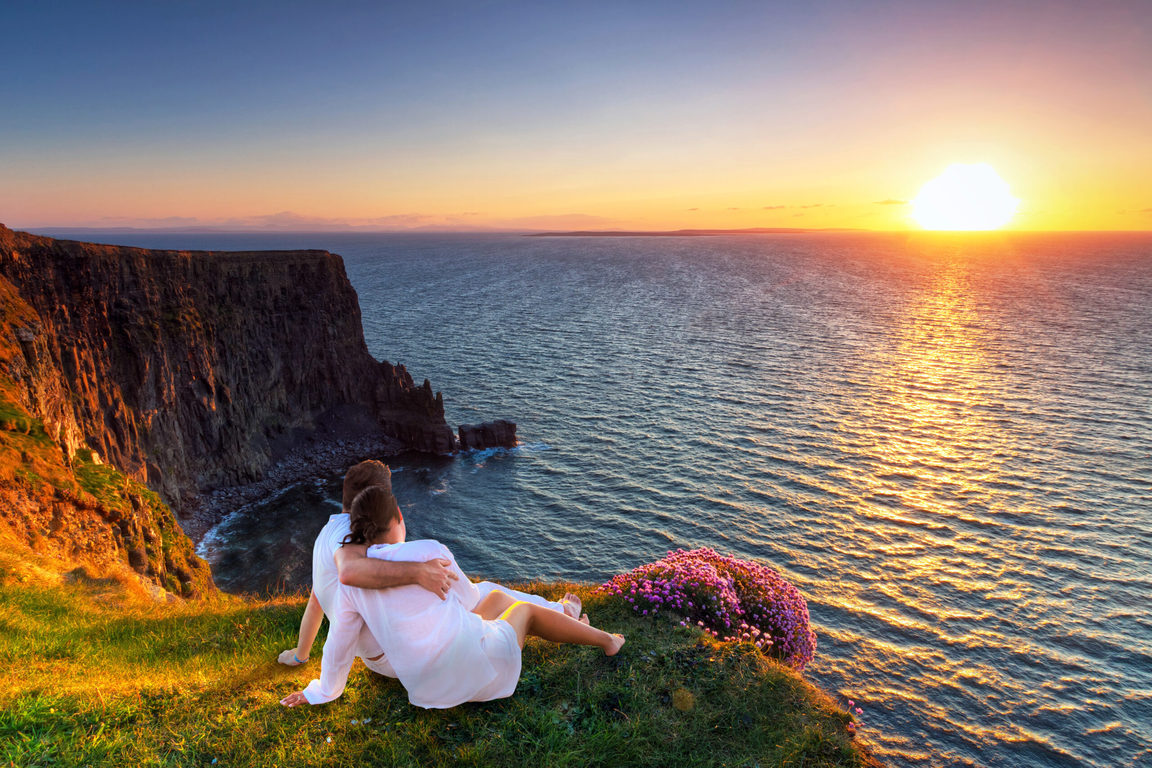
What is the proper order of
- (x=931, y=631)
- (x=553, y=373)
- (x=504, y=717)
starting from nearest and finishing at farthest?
1. (x=504, y=717)
2. (x=931, y=631)
3. (x=553, y=373)

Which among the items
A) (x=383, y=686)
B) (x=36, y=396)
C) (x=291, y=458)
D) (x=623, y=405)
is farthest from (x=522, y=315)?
(x=383, y=686)

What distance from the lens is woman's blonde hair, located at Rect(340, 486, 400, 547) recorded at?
18.4 ft

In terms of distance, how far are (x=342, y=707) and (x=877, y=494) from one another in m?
37.9

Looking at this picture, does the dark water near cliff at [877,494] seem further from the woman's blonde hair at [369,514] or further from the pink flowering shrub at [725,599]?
the woman's blonde hair at [369,514]

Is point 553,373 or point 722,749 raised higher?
point 722,749

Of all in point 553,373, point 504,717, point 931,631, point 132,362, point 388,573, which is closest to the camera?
point 388,573

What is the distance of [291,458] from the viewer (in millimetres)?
49312

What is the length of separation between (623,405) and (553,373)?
13594 millimetres

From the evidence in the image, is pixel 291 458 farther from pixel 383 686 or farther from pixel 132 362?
pixel 383 686

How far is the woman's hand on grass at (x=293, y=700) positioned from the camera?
21.0 feet

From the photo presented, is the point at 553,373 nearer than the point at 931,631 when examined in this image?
No

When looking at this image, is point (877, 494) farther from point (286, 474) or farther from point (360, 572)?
point (286, 474)

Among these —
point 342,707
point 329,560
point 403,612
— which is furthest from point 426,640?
point 342,707

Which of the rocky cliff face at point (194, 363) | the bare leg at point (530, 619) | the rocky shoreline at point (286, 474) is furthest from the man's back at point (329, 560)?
the rocky shoreline at point (286, 474)
